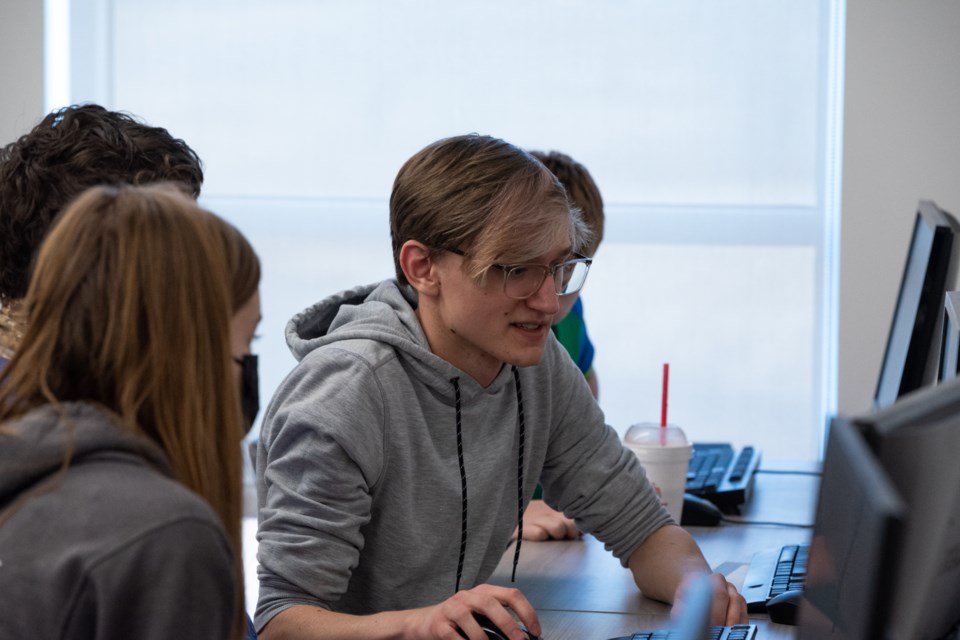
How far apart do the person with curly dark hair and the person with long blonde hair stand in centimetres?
40

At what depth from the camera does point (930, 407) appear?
0.72 m

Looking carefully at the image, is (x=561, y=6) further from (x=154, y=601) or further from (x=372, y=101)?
(x=154, y=601)

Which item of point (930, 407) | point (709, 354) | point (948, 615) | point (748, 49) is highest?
point (748, 49)

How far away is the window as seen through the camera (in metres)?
3.59

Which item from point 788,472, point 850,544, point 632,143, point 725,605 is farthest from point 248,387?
point 632,143

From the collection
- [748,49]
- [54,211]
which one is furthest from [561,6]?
[54,211]

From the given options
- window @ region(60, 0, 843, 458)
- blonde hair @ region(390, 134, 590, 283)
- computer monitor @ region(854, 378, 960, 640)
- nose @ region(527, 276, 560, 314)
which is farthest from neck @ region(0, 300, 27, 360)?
window @ region(60, 0, 843, 458)

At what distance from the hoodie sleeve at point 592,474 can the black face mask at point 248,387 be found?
640 mm

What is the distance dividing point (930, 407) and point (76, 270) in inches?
24.2

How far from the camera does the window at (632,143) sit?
11.8ft

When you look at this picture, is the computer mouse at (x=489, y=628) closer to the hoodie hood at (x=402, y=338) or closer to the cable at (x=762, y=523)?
the hoodie hood at (x=402, y=338)

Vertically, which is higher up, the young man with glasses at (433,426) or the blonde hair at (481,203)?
the blonde hair at (481,203)

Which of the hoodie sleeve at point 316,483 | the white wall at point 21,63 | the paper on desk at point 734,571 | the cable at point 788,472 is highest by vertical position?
the white wall at point 21,63

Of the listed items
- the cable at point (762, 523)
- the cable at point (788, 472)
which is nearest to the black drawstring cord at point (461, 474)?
the cable at point (762, 523)
